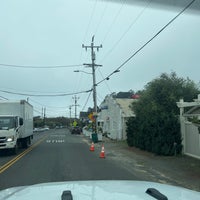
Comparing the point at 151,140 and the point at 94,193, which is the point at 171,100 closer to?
the point at 151,140

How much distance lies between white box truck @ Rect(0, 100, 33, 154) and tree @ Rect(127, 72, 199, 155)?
8.40m

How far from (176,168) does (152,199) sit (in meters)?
14.5

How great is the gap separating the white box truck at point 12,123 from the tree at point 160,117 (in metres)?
8.40

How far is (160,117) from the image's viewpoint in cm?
2373

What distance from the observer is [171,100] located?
34.0 meters

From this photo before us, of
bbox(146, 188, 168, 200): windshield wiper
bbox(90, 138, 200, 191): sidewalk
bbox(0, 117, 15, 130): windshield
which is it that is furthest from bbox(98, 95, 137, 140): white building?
bbox(146, 188, 168, 200): windshield wiper

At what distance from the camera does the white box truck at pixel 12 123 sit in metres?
25.7

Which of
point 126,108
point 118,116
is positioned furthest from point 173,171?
point 126,108

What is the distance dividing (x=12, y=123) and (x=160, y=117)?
9890 mm

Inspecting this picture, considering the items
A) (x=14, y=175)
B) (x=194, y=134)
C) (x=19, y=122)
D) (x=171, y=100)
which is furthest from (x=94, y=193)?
(x=171, y=100)

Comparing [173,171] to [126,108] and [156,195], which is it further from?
[126,108]

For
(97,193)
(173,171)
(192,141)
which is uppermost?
(97,193)

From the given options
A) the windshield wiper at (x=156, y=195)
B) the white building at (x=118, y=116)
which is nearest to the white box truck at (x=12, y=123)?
the white building at (x=118, y=116)

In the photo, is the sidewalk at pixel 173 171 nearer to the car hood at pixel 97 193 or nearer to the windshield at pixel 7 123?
the car hood at pixel 97 193
